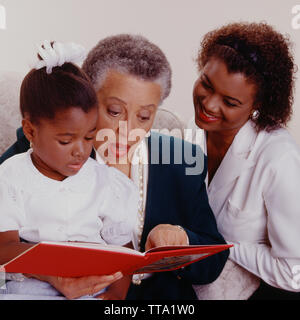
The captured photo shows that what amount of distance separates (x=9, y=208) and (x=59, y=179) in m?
0.15

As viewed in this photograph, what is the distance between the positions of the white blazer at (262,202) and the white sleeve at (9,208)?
64 cm

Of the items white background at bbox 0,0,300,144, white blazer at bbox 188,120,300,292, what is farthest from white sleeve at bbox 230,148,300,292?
white background at bbox 0,0,300,144

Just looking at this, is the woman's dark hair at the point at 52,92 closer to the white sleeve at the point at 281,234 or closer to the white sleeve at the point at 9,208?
the white sleeve at the point at 9,208

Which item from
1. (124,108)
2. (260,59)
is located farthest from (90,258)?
(260,59)

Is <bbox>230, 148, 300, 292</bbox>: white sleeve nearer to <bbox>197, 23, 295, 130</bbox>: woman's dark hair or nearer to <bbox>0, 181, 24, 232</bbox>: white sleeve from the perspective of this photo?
<bbox>197, 23, 295, 130</bbox>: woman's dark hair

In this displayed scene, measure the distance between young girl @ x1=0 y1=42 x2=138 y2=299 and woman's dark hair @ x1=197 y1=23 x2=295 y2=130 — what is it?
46cm

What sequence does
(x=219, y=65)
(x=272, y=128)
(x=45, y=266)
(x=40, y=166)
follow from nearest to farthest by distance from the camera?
(x=45, y=266)
(x=40, y=166)
(x=219, y=65)
(x=272, y=128)

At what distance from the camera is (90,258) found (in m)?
1.02

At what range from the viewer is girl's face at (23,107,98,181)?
1.07 metres

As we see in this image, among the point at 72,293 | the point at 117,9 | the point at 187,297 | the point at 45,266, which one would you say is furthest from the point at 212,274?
the point at 117,9

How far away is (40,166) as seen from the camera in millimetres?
1161

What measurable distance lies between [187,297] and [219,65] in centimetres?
75

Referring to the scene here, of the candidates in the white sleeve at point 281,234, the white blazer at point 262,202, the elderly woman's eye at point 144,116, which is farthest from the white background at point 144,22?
the white sleeve at point 281,234

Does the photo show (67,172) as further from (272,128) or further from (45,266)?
(272,128)
